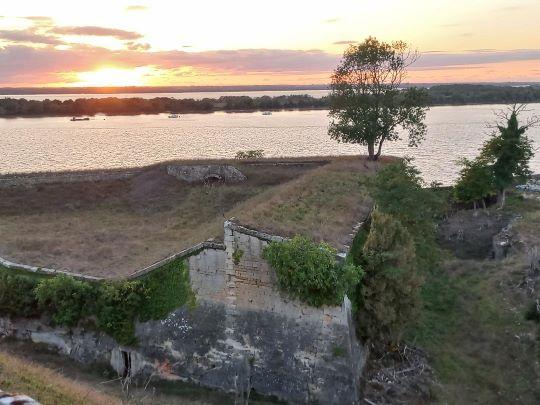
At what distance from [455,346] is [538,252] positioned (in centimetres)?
689

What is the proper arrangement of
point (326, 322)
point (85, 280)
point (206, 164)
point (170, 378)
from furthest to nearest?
point (206, 164)
point (85, 280)
point (170, 378)
point (326, 322)

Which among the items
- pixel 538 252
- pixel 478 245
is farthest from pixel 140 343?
pixel 478 245

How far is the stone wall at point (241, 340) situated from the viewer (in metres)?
14.0

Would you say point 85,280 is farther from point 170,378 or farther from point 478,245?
point 478,245

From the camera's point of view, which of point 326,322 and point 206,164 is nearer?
point 326,322

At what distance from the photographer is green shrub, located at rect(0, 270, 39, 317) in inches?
663

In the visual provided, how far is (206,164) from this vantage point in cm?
3262

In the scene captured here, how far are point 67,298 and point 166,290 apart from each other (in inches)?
137

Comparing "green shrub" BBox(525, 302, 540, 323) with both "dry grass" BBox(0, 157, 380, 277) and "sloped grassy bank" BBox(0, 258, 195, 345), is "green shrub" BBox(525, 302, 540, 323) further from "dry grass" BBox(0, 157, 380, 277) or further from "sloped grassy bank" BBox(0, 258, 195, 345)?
"sloped grassy bank" BBox(0, 258, 195, 345)

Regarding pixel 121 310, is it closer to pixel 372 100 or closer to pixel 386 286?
pixel 386 286

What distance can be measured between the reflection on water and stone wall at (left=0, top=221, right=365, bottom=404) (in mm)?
30387

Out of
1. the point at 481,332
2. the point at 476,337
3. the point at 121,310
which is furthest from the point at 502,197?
the point at 121,310

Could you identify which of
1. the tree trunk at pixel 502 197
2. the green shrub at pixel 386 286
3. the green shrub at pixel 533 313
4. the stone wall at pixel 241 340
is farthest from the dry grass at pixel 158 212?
the tree trunk at pixel 502 197

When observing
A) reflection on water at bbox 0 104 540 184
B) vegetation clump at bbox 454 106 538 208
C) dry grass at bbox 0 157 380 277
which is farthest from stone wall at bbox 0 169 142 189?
vegetation clump at bbox 454 106 538 208
